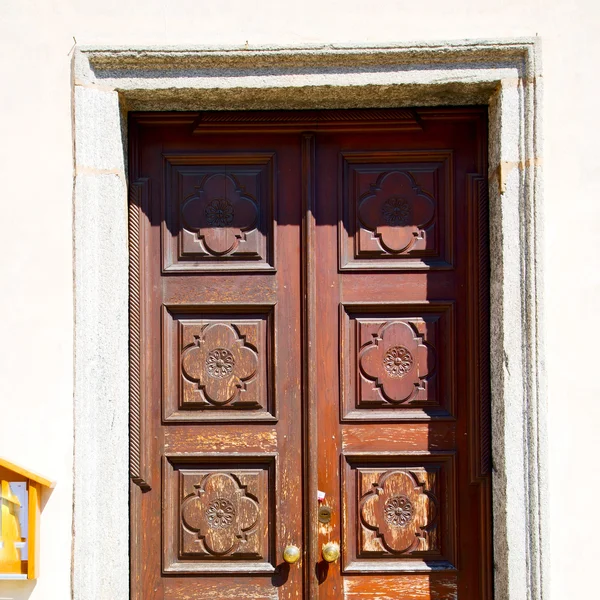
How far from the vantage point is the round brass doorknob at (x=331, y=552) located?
9.37ft

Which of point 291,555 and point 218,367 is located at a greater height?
point 218,367

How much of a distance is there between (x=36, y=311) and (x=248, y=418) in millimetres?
906

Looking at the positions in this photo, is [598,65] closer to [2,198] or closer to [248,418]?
[248,418]

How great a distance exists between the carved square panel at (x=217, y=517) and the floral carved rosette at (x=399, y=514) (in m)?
0.39

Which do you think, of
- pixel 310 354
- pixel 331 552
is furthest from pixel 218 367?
pixel 331 552

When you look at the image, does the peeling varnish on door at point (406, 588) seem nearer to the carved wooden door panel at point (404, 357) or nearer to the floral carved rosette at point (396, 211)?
the carved wooden door panel at point (404, 357)

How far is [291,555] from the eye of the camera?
9.37 feet

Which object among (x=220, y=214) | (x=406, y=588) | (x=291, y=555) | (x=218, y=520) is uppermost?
(x=220, y=214)

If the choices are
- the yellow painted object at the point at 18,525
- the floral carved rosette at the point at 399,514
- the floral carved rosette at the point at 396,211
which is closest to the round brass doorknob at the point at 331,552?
the floral carved rosette at the point at 399,514

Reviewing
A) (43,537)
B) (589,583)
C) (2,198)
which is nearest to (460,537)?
(589,583)

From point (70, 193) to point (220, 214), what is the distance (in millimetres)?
579

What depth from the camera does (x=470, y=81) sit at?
276 cm

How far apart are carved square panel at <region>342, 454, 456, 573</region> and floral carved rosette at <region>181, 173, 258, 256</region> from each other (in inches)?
38.9

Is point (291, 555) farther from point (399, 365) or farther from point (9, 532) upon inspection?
point (9, 532)
